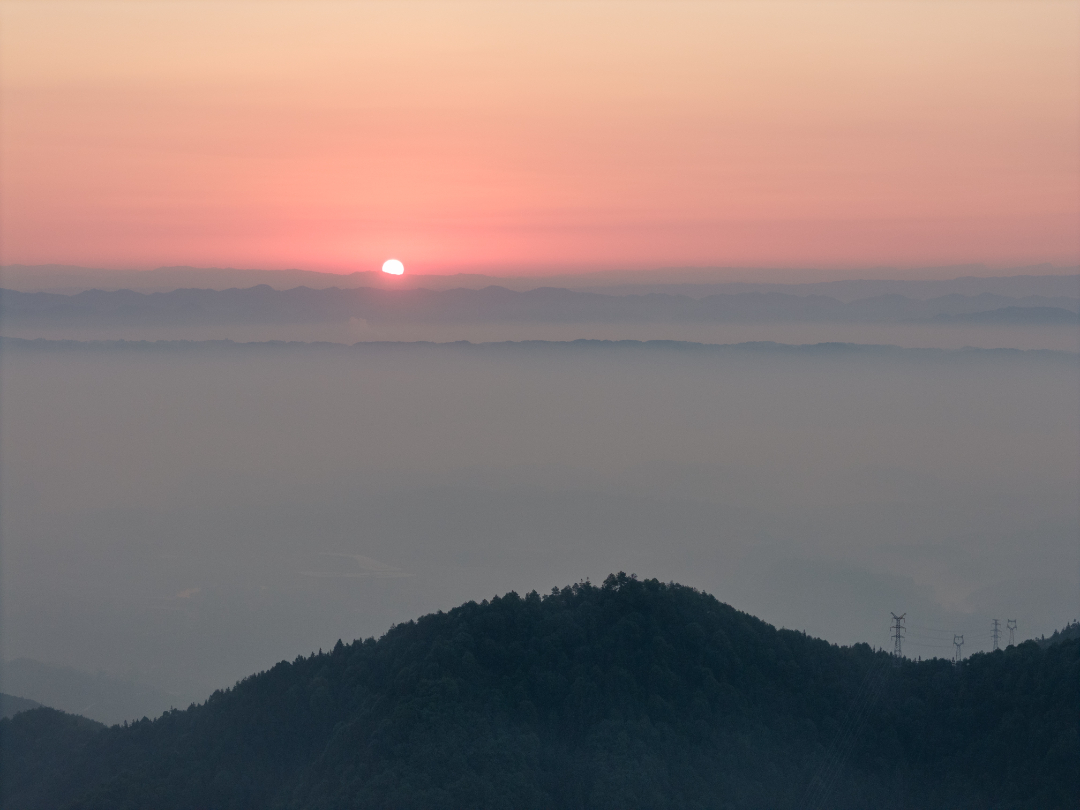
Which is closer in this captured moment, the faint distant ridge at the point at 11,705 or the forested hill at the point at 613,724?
the forested hill at the point at 613,724

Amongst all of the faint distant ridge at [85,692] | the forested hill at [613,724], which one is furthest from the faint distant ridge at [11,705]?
the forested hill at [613,724]

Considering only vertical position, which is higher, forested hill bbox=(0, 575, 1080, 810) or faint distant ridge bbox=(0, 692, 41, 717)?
forested hill bbox=(0, 575, 1080, 810)

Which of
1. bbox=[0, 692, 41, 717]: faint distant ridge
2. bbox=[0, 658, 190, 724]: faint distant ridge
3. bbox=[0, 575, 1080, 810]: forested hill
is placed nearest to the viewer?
bbox=[0, 575, 1080, 810]: forested hill

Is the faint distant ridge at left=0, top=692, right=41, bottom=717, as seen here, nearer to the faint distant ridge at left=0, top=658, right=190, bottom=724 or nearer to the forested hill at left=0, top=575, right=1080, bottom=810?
the faint distant ridge at left=0, top=658, right=190, bottom=724

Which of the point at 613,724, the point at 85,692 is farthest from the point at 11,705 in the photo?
the point at 613,724

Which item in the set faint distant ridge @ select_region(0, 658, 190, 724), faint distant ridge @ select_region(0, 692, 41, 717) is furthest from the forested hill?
faint distant ridge @ select_region(0, 658, 190, 724)

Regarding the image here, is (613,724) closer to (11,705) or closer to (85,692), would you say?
(11,705)

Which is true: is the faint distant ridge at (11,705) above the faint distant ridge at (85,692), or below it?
A: above

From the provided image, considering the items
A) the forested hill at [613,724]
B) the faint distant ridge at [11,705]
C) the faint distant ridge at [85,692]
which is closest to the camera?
the forested hill at [613,724]

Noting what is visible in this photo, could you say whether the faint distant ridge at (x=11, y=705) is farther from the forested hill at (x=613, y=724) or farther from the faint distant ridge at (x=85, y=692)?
the forested hill at (x=613, y=724)

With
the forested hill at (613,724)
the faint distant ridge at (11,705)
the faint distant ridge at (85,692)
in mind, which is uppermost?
the forested hill at (613,724)
